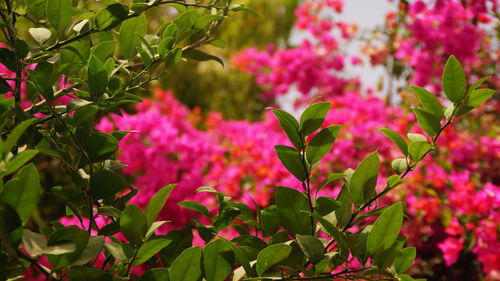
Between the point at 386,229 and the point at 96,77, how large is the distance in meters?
0.29

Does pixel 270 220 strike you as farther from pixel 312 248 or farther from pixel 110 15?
pixel 110 15

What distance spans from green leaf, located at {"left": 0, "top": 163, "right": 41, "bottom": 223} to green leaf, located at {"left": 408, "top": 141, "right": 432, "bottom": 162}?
32 centimetres

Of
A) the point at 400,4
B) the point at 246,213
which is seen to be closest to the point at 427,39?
the point at 400,4

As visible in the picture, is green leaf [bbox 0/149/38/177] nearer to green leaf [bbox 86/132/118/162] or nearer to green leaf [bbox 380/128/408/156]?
green leaf [bbox 86/132/118/162]

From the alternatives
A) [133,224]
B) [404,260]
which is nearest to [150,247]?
[133,224]

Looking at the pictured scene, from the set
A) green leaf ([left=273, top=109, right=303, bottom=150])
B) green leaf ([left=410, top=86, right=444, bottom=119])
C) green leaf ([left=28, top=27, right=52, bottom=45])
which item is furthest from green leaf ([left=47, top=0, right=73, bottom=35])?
green leaf ([left=410, top=86, right=444, bottom=119])

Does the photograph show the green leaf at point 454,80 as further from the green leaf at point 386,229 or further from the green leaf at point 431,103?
the green leaf at point 386,229

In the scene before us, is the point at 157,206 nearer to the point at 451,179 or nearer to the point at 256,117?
the point at 451,179

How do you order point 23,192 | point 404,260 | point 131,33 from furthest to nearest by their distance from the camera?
point 131,33, point 404,260, point 23,192

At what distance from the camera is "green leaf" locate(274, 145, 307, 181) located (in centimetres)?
45

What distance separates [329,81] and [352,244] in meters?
Result: 3.21

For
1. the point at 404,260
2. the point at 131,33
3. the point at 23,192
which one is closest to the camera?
the point at 23,192

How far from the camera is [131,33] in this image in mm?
546

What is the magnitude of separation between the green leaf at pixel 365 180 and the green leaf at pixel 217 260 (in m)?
0.13
